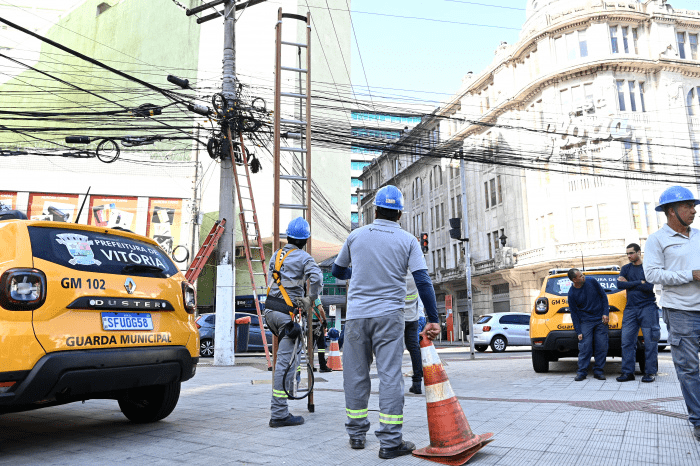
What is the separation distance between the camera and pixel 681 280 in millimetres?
3867

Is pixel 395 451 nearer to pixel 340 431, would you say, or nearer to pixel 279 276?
pixel 340 431

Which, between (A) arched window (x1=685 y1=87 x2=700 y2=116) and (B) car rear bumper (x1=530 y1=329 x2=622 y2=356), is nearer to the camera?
(B) car rear bumper (x1=530 y1=329 x2=622 y2=356)

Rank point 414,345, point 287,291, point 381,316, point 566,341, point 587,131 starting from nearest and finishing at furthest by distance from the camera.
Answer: point 381,316
point 287,291
point 414,345
point 566,341
point 587,131

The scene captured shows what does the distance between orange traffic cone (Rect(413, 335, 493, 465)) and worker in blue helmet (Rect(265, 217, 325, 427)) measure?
5.13 ft

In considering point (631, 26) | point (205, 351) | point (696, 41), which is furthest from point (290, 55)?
point (696, 41)

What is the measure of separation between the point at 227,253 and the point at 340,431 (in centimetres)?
880

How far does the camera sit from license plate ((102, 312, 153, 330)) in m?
3.85

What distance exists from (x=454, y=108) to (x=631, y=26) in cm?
1451

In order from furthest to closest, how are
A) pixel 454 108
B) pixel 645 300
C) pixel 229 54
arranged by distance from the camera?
pixel 454 108 → pixel 229 54 → pixel 645 300

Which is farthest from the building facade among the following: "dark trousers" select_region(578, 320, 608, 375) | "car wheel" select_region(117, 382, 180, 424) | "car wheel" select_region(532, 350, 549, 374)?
"car wheel" select_region(117, 382, 180, 424)

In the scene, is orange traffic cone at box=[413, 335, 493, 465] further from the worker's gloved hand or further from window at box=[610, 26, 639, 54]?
window at box=[610, 26, 639, 54]

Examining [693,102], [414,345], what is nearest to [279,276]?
[414,345]

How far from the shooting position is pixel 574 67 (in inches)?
1280

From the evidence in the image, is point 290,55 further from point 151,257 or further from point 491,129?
point 151,257
